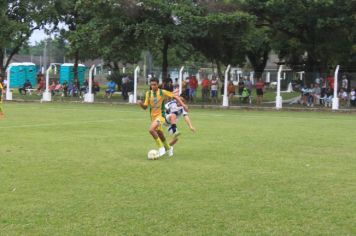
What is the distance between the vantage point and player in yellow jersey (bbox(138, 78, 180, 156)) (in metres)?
11.2

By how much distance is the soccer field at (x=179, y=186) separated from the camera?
6.04 m

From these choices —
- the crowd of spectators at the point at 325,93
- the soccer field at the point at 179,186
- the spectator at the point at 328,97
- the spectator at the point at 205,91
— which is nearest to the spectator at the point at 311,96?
the crowd of spectators at the point at 325,93

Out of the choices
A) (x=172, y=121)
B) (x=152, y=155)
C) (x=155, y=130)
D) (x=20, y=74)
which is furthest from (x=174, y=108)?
(x=20, y=74)

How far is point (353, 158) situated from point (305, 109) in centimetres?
1839

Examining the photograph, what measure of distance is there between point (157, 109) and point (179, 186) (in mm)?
3502

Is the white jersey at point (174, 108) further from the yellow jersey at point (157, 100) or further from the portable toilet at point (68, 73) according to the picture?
the portable toilet at point (68, 73)

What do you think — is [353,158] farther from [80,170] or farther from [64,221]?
[64,221]

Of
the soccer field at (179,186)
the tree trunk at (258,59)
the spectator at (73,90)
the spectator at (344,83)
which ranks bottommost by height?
the soccer field at (179,186)

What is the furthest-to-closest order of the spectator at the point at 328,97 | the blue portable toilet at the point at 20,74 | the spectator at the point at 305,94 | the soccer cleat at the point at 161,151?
the blue portable toilet at the point at 20,74 → the spectator at the point at 305,94 → the spectator at the point at 328,97 → the soccer cleat at the point at 161,151

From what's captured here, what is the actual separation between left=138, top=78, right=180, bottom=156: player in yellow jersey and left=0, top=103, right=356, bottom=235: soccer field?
440 millimetres

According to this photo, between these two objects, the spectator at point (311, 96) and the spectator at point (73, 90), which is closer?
the spectator at point (311, 96)

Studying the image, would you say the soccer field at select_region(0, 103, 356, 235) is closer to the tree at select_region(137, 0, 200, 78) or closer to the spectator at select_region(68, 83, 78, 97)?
the tree at select_region(137, 0, 200, 78)

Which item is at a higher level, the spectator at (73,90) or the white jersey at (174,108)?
the white jersey at (174,108)

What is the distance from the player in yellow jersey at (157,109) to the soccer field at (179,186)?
1.44 feet
